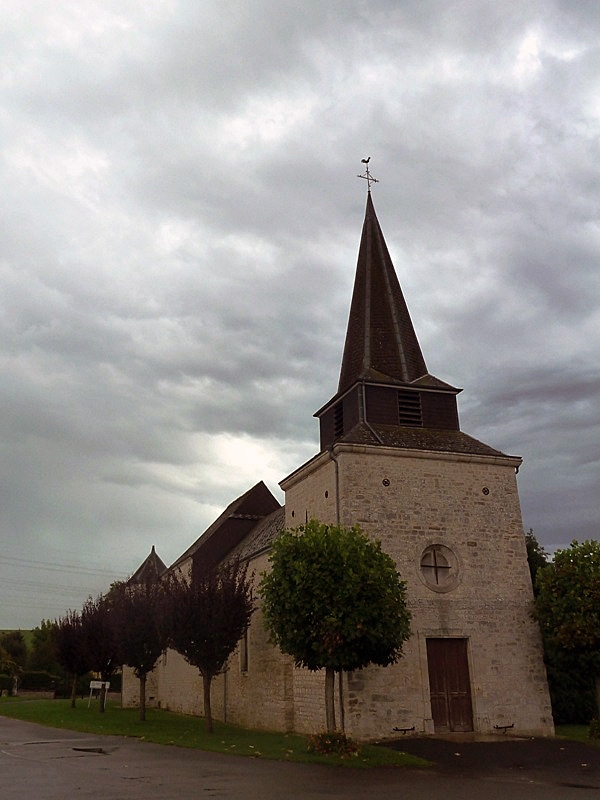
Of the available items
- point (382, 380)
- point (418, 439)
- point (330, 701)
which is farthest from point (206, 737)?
point (382, 380)

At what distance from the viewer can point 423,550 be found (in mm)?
20750

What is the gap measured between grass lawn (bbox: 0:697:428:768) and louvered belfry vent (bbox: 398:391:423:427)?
992 centimetres

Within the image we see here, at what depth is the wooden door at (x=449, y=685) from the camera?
64.0 ft

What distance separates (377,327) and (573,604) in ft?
36.8

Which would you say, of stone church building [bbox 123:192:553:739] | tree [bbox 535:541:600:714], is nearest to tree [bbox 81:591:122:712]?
Result: stone church building [bbox 123:192:553:739]

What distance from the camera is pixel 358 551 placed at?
17328 mm

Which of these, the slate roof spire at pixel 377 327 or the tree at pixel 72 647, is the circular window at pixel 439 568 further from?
the tree at pixel 72 647

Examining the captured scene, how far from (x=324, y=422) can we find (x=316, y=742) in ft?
38.9

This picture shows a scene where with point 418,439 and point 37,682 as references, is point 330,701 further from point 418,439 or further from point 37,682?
point 37,682

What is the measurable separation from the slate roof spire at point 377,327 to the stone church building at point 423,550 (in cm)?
7

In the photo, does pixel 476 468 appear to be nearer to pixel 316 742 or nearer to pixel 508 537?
pixel 508 537

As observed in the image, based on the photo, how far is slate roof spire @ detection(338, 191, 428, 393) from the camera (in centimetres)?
2422

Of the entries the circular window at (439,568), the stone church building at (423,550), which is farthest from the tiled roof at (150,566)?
the circular window at (439,568)

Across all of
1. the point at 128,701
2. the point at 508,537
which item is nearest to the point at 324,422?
the point at 508,537
